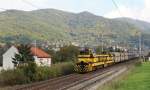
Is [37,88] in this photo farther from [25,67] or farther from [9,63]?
[9,63]

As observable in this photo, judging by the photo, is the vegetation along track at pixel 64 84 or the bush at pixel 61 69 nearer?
the vegetation along track at pixel 64 84

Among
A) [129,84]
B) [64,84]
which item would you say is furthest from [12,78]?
[129,84]

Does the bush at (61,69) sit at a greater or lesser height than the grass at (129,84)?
greater

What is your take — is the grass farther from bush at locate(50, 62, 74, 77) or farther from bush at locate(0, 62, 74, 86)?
bush at locate(50, 62, 74, 77)

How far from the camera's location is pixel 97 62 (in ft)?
206

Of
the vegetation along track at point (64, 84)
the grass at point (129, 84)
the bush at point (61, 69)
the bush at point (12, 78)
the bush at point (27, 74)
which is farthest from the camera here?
the bush at point (61, 69)

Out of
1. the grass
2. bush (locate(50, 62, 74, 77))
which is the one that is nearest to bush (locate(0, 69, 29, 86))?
bush (locate(50, 62, 74, 77))

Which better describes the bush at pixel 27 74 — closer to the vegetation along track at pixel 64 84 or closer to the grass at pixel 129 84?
the vegetation along track at pixel 64 84

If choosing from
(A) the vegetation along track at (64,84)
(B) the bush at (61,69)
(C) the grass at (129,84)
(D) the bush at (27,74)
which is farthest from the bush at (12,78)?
(C) the grass at (129,84)

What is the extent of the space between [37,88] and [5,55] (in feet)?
272

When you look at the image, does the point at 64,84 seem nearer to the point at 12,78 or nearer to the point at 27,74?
the point at 12,78

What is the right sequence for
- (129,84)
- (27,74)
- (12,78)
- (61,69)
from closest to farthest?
(129,84)
(12,78)
(27,74)
(61,69)

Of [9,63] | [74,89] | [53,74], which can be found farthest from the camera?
[9,63]

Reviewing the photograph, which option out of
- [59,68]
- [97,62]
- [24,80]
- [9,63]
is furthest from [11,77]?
[9,63]
